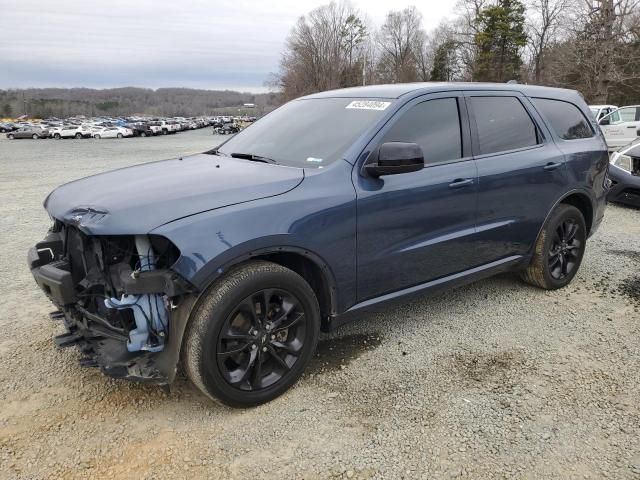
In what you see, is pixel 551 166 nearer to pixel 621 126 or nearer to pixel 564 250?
pixel 564 250

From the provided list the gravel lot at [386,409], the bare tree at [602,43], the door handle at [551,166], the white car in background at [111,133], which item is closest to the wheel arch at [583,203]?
the door handle at [551,166]

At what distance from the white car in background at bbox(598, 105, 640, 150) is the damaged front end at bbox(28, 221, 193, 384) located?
15640 millimetres

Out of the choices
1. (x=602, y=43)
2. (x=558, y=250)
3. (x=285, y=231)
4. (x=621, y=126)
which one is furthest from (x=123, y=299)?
(x=602, y=43)

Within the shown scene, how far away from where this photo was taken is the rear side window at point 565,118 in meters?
4.46

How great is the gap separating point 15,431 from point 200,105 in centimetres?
18663

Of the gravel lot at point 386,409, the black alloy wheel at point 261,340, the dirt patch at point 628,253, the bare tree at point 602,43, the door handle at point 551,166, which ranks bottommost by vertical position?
the gravel lot at point 386,409

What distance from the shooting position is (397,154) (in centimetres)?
298

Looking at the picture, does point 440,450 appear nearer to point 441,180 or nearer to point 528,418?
point 528,418

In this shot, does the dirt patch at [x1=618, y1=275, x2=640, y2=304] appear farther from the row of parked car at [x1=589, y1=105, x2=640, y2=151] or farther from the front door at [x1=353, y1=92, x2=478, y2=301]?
the row of parked car at [x1=589, y1=105, x2=640, y2=151]

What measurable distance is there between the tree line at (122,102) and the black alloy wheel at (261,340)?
13050 centimetres

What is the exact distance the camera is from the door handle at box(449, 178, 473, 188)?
3.54 m

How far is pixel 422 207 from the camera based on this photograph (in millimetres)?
3375

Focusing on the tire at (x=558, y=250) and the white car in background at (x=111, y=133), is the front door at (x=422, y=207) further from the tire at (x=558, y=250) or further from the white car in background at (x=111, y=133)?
the white car in background at (x=111, y=133)

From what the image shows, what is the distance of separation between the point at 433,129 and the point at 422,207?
604 millimetres
